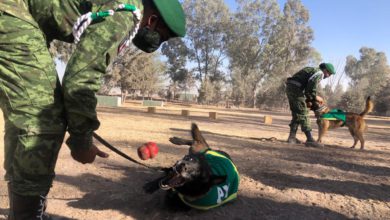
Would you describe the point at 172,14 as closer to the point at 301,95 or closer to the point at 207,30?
the point at 301,95

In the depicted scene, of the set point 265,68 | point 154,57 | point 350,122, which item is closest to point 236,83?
point 265,68

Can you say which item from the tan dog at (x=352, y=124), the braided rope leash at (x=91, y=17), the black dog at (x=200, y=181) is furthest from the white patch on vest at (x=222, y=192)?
the tan dog at (x=352, y=124)

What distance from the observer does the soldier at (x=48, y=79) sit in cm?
161

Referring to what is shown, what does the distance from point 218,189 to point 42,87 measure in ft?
6.57

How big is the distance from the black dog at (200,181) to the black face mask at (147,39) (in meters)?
1.21

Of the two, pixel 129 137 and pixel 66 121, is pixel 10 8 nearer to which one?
pixel 66 121

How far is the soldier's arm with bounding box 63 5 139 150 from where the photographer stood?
5.20 ft

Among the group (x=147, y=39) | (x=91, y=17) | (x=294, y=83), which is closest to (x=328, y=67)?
(x=294, y=83)

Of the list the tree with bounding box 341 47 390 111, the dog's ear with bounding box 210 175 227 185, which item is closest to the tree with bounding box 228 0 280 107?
the tree with bounding box 341 47 390 111

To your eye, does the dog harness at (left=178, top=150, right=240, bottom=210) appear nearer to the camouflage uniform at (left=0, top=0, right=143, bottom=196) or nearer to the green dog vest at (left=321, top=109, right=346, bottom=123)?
the camouflage uniform at (left=0, top=0, right=143, bottom=196)

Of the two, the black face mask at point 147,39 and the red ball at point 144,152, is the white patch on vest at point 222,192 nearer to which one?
the red ball at point 144,152

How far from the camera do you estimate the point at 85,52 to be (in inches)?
62.8

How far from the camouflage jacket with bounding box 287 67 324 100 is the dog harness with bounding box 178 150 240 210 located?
16.0 ft

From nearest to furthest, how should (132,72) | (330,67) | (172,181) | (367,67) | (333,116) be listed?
1. (172,181)
2. (330,67)
3. (333,116)
4. (132,72)
5. (367,67)
